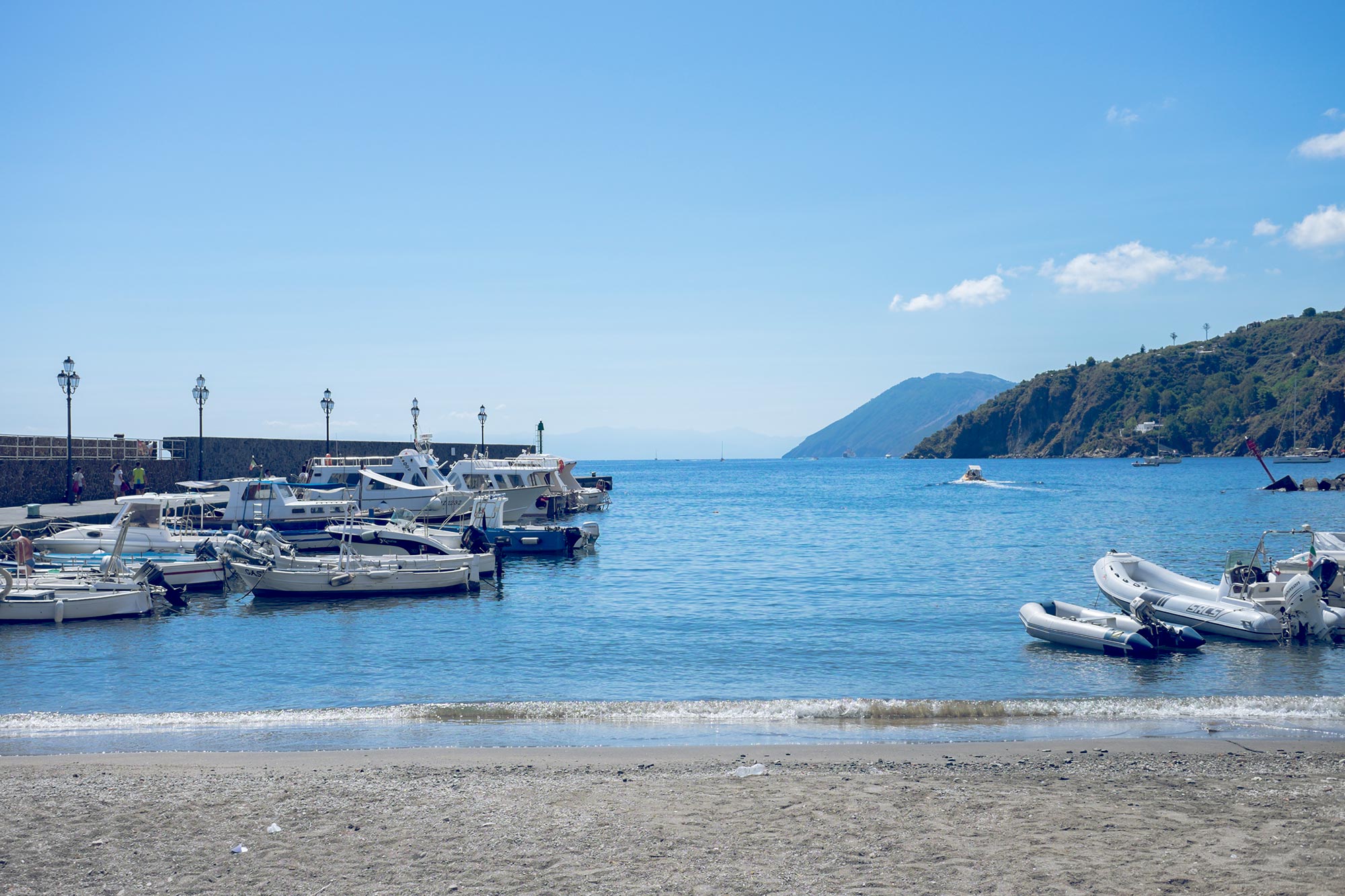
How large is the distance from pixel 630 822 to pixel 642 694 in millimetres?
6536

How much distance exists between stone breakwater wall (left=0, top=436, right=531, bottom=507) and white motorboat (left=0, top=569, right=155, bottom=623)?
19.5m

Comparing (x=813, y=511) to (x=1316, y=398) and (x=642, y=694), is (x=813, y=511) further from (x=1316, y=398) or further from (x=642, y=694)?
(x=1316, y=398)

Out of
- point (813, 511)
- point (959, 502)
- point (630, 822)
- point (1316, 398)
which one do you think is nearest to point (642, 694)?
point (630, 822)

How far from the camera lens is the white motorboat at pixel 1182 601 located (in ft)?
59.4

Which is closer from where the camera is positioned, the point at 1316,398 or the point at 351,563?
the point at 351,563

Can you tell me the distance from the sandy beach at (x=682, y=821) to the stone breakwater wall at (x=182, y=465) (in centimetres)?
3261

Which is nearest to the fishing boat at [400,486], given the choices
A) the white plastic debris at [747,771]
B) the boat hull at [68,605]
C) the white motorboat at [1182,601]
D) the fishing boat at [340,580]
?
the fishing boat at [340,580]

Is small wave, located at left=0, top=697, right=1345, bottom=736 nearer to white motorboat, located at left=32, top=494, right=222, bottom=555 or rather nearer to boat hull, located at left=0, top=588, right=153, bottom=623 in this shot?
boat hull, located at left=0, top=588, right=153, bottom=623

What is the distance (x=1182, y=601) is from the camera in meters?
19.4

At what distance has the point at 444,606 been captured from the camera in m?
24.0

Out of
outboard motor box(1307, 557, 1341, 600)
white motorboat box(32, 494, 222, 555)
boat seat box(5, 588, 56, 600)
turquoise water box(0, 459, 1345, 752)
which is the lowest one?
turquoise water box(0, 459, 1345, 752)

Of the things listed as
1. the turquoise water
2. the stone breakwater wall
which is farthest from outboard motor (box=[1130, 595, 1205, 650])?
the stone breakwater wall

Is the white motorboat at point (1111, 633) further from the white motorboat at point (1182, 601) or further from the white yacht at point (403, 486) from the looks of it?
the white yacht at point (403, 486)

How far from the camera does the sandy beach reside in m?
6.97
